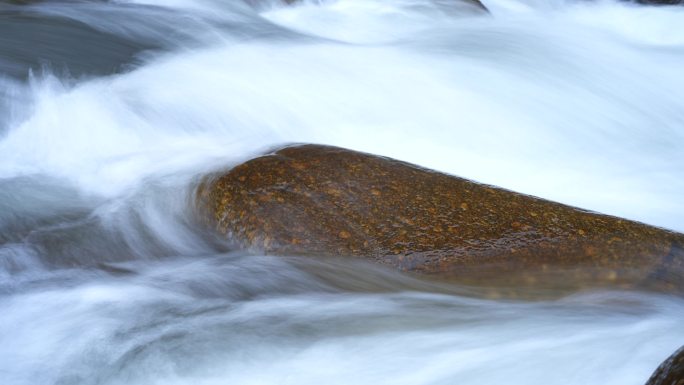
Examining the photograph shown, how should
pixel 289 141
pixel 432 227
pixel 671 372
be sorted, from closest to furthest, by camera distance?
pixel 671 372
pixel 432 227
pixel 289 141

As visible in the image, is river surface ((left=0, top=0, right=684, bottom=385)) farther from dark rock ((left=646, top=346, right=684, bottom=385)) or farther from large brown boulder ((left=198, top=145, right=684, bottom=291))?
dark rock ((left=646, top=346, right=684, bottom=385))

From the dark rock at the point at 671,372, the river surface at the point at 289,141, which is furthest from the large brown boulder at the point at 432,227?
the dark rock at the point at 671,372

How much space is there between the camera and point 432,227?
357 centimetres

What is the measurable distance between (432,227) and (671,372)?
139 cm

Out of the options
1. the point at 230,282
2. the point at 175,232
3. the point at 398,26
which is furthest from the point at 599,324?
the point at 398,26

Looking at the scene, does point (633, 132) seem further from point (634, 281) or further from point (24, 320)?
point (24, 320)

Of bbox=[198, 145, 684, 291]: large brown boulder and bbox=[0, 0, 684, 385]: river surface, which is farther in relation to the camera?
bbox=[198, 145, 684, 291]: large brown boulder

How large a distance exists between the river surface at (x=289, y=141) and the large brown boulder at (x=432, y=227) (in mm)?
99

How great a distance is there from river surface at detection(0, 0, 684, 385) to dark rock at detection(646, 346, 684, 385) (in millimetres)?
539

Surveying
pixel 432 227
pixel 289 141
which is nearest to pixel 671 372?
pixel 432 227

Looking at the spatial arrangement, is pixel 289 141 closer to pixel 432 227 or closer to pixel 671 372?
pixel 432 227

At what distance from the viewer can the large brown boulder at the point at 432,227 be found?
11.4 feet

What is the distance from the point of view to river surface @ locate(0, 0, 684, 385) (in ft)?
10.2

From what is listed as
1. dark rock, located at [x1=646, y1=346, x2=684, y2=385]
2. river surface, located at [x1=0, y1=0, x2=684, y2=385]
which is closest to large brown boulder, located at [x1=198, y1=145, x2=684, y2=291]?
river surface, located at [x1=0, y1=0, x2=684, y2=385]
